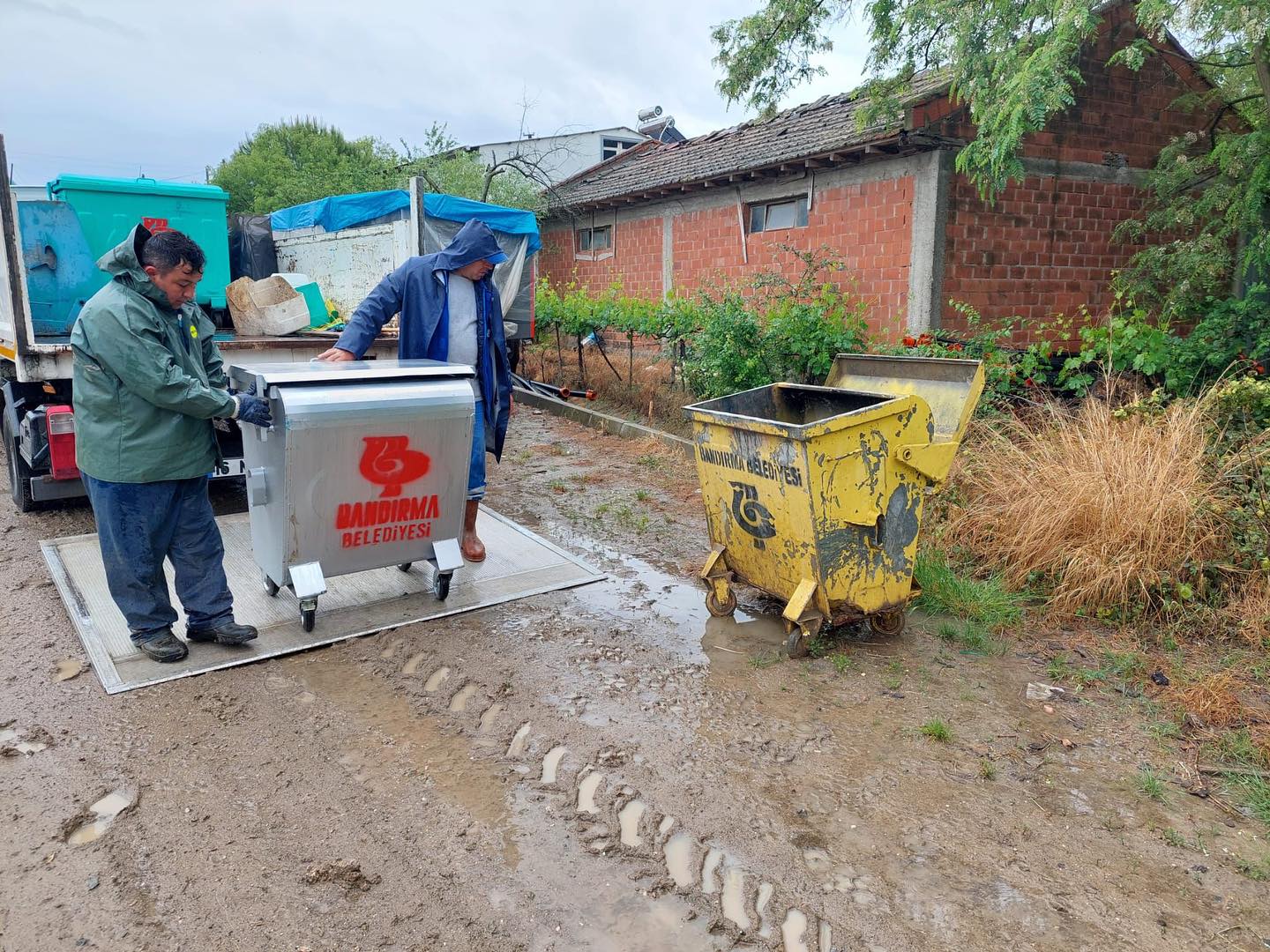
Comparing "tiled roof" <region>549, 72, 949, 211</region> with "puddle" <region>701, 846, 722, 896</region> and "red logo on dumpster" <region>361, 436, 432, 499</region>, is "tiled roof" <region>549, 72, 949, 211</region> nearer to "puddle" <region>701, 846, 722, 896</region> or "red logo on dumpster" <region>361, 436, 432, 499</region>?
"red logo on dumpster" <region>361, 436, 432, 499</region>

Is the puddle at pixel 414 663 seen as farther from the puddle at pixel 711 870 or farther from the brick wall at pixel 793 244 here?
the brick wall at pixel 793 244

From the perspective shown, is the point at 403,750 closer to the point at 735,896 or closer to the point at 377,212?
the point at 735,896

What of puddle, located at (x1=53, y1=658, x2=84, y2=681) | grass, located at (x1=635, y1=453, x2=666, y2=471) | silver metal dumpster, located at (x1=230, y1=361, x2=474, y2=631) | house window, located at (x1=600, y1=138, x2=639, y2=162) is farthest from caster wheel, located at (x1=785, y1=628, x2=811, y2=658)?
house window, located at (x1=600, y1=138, x2=639, y2=162)

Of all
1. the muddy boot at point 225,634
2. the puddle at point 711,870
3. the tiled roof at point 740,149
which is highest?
the tiled roof at point 740,149

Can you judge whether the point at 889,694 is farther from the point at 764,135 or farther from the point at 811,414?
the point at 764,135

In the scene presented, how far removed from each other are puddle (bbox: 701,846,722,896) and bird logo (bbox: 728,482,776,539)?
1.66 m

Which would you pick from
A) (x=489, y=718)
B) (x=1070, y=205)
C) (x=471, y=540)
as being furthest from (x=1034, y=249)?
(x=489, y=718)

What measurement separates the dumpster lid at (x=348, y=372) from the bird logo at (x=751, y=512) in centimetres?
140

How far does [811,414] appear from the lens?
4.54 m

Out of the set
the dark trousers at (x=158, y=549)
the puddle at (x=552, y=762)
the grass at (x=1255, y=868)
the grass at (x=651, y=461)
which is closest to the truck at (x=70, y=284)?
the dark trousers at (x=158, y=549)

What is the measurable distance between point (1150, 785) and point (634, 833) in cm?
177

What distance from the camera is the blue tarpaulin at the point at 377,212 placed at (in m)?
8.63

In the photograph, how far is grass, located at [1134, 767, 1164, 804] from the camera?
9.55 feet

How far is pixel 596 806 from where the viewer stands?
283cm
